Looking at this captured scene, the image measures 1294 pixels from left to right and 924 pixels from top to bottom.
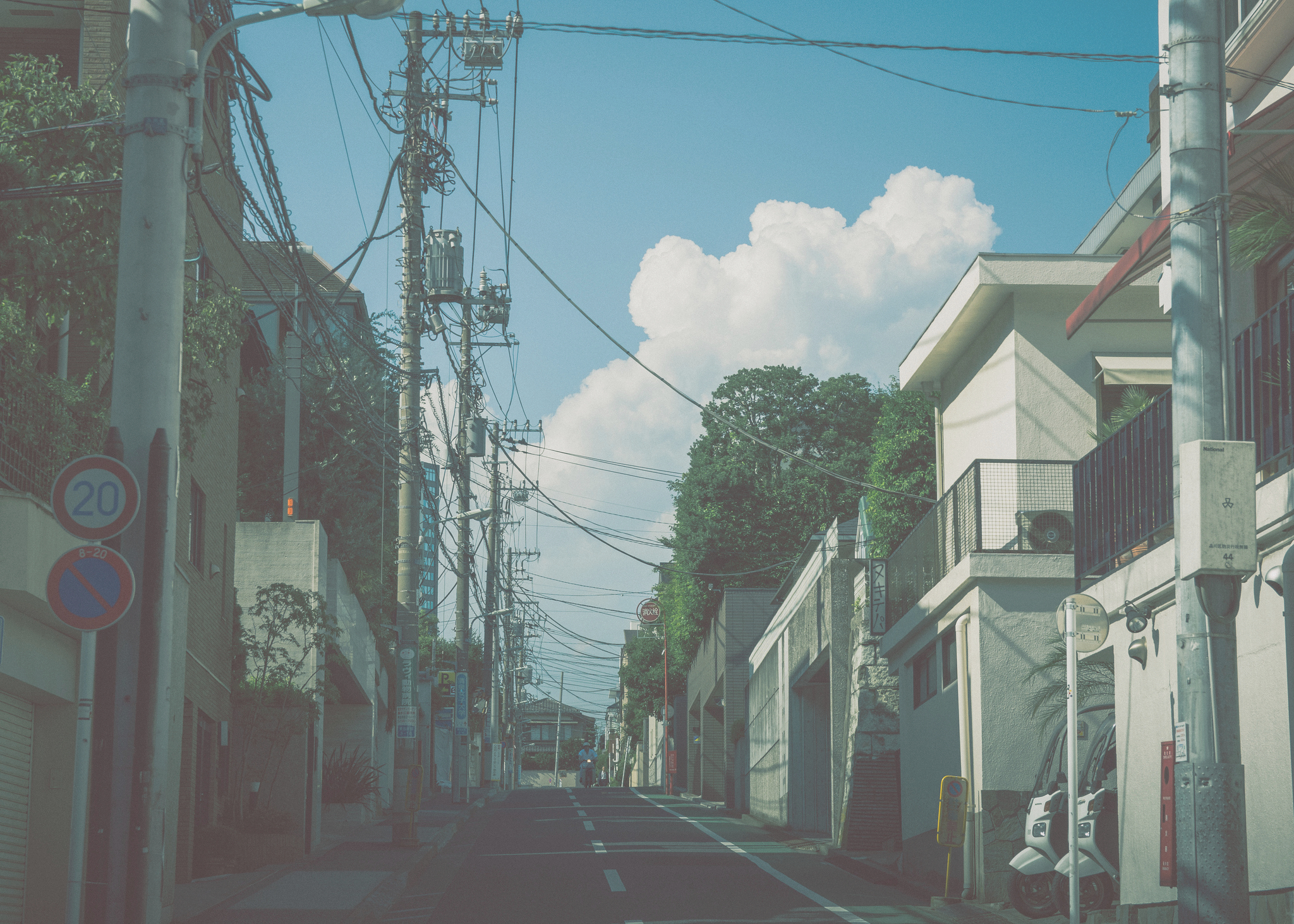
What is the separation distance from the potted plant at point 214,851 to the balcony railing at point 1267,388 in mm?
13003

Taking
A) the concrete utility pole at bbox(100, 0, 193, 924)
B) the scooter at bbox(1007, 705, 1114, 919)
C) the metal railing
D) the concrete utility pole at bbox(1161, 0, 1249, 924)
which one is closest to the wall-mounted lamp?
the metal railing

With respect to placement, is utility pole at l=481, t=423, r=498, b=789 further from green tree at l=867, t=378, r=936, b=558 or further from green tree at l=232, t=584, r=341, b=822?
green tree at l=232, t=584, r=341, b=822

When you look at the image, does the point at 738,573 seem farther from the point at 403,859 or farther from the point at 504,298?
the point at 403,859

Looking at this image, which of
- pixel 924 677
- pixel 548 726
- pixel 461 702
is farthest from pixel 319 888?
pixel 548 726

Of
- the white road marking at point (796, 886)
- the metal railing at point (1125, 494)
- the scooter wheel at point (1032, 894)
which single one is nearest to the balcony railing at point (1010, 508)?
the metal railing at point (1125, 494)

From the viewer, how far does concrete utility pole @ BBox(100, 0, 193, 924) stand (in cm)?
748

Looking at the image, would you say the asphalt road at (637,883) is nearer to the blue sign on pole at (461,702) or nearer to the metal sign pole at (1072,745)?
the metal sign pole at (1072,745)

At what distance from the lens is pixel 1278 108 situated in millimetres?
11367

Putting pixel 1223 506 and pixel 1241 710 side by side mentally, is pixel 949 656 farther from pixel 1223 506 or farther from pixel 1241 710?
pixel 1223 506

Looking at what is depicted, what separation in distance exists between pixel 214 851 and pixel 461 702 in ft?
81.8

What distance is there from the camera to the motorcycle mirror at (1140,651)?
36.5ft

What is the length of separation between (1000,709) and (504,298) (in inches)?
872

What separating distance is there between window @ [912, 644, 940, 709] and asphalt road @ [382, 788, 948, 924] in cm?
278

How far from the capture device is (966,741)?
52.3 feet
